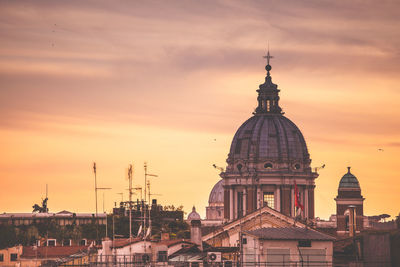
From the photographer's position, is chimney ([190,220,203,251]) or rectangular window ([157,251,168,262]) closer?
rectangular window ([157,251,168,262])

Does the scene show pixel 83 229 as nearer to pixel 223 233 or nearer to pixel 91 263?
pixel 223 233

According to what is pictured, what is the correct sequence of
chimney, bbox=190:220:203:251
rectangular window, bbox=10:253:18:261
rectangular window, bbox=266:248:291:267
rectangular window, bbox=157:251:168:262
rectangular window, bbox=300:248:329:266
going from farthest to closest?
rectangular window, bbox=10:253:18:261, chimney, bbox=190:220:203:251, rectangular window, bbox=157:251:168:262, rectangular window, bbox=300:248:329:266, rectangular window, bbox=266:248:291:267

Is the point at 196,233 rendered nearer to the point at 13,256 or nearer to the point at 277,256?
the point at 13,256

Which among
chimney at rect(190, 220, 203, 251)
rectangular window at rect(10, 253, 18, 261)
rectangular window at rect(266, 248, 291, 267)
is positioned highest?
chimney at rect(190, 220, 203, 251)

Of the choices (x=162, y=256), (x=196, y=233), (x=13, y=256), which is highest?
(x=196, y=233)

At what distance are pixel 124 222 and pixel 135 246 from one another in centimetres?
6191

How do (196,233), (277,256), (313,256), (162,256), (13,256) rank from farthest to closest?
(13,256) → (196,233) → (162,256) → (313,256) → (277,256)

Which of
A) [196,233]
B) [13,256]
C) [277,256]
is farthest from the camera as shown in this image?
[13,256]

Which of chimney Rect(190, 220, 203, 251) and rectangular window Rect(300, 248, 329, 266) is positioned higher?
chimney Rect(190, 220, 203, 251)

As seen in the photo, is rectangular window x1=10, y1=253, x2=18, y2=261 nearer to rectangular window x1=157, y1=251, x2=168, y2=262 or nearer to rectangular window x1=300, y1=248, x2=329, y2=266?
rectangular window x1=157, y1=251, x2=168, y2=262

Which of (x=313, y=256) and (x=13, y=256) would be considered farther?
(x=13, y=256)

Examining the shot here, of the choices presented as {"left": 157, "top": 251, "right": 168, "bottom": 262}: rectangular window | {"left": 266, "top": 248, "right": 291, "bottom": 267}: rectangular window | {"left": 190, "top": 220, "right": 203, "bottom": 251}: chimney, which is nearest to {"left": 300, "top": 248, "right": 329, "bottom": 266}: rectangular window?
{"left": 266, "top": 248, "right": 291, "bottom": 267}: rectangular window

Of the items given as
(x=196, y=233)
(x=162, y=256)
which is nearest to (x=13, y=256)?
(x=196, y=233)

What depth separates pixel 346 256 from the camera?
12238 cm
